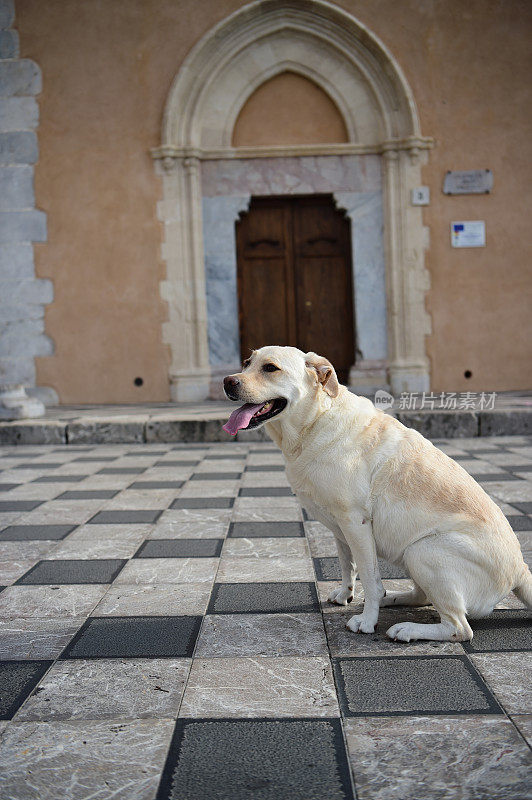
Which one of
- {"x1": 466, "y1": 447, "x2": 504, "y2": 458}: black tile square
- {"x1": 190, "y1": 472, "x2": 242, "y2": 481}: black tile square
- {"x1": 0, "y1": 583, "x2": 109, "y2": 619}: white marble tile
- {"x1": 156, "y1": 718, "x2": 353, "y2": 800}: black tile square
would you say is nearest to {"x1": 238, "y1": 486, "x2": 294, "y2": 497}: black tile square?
{"x1": 190, "y1": 472, "x2": 242, "y2": 481}: black tile square

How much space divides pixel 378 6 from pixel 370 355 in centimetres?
508

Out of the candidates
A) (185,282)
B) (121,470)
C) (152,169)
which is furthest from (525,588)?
(152,169)

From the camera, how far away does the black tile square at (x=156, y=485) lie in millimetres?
5457

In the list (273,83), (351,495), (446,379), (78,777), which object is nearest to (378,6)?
(273,83)

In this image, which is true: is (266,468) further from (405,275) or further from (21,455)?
(405,275)

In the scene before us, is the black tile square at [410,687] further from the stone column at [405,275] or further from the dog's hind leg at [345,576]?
the stone column at [405,275]

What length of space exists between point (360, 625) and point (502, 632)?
19.4 inches

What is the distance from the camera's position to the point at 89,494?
5.23m

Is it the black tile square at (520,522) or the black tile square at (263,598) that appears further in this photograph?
the black tile square at (520,522)

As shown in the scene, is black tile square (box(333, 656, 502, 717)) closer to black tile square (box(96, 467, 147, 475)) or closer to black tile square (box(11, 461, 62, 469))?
black tile square (box(96, 467, 147, 475))

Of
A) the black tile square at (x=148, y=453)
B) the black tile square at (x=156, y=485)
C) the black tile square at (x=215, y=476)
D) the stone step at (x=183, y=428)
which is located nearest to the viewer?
the black tile square at (x=156, y=485)

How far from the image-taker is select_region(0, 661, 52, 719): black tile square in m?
2.07

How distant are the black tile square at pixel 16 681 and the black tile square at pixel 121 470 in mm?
3799

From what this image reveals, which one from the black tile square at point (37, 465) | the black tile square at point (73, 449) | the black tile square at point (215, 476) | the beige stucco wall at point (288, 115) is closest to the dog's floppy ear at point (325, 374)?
the black tile square at point (215, 476)
